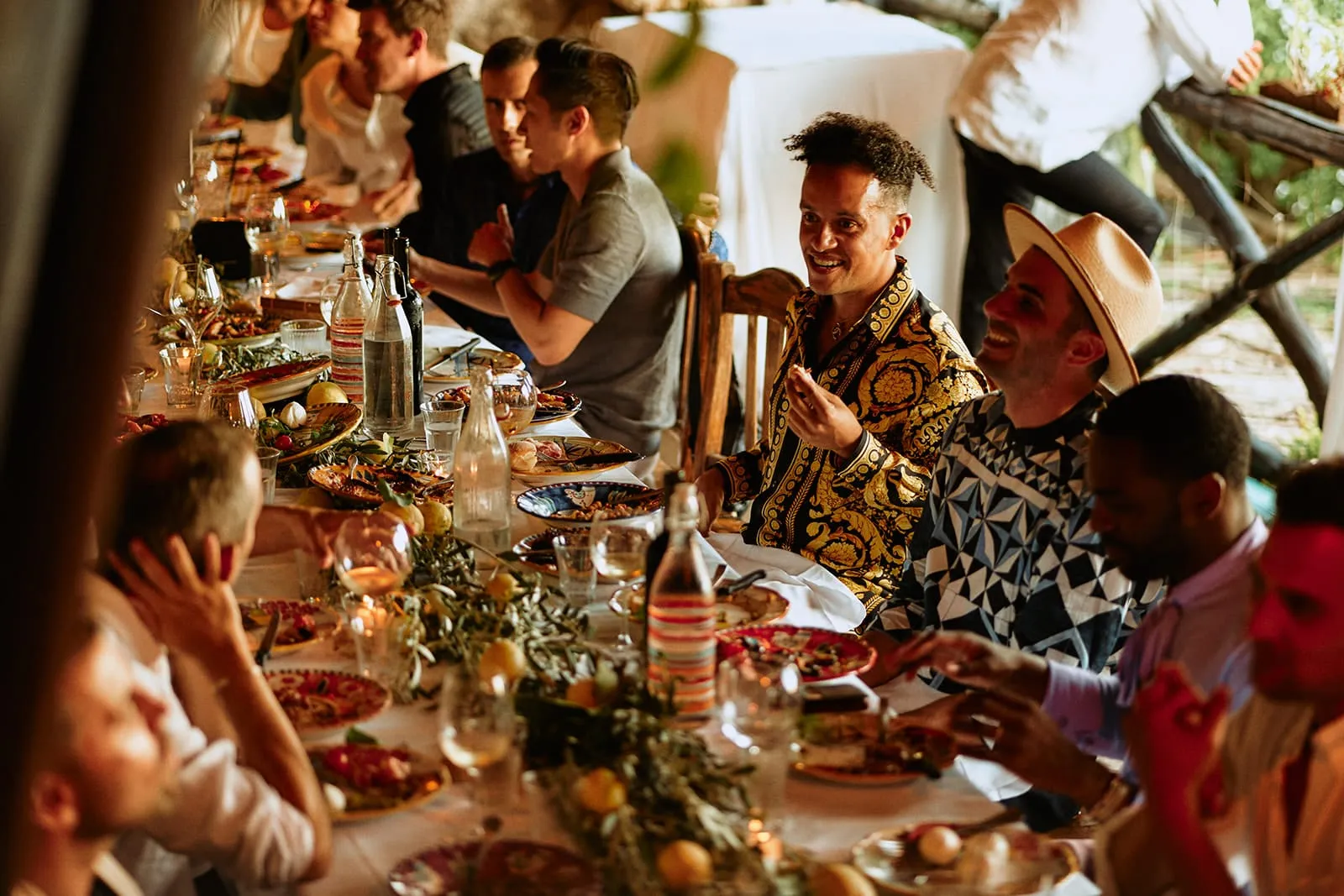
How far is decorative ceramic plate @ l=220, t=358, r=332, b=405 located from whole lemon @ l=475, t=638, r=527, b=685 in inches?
52.8

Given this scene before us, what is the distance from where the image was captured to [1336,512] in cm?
125

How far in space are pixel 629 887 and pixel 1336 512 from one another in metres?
0.69

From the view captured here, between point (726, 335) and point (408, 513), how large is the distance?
5.11 feet

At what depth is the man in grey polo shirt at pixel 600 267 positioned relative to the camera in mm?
3535

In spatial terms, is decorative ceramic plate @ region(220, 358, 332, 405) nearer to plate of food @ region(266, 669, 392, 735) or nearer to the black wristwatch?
the black wristwatch

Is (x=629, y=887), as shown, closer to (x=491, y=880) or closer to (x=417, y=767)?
(x=491, y=880)

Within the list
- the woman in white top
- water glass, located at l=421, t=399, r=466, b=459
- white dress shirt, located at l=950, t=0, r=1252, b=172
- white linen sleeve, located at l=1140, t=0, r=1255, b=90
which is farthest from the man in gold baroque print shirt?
the woman in white top

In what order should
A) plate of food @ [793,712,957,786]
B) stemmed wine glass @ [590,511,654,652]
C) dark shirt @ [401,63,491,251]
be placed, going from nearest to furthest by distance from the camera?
plate of food @ [793,712,957,786] < stemmed wine glass @ [590,511,654,652] < dark shirt @ [401,63,491,251]

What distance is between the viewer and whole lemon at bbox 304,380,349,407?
2762mm

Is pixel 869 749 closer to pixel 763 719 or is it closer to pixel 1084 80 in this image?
pixel 763 719

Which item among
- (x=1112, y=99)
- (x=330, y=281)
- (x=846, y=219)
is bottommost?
(x=330, y=281)

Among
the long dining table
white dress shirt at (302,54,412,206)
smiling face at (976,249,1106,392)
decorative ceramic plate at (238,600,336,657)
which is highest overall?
white dress shirt at (302,54,412,206)

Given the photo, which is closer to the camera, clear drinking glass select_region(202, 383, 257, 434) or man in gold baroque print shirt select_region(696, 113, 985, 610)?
clear drinking glass select_region(202, 383, 257, 434)

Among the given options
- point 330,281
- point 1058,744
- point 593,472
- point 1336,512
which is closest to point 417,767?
point 1058,744
